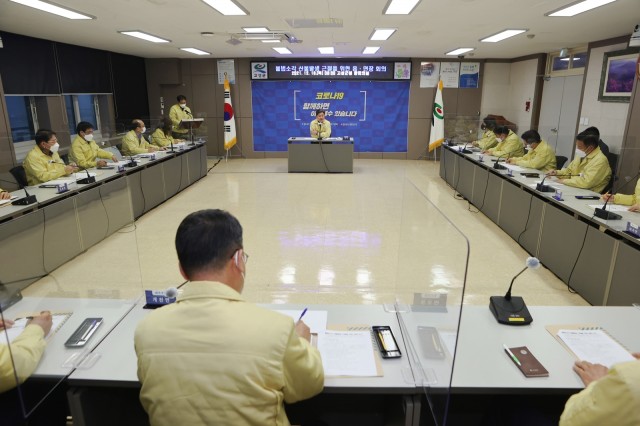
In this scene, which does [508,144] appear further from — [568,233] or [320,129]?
[320,129]

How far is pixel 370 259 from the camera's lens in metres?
4.24

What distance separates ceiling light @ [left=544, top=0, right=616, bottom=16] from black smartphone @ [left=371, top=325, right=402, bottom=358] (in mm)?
4139

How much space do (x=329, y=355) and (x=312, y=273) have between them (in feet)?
7.57

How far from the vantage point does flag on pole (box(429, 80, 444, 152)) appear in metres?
10.1

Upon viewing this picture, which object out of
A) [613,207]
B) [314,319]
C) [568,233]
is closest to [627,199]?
[613,207]

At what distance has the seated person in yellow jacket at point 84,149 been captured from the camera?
18.1ft

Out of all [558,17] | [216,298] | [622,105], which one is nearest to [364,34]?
[558,17]

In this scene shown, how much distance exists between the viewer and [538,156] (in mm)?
5516

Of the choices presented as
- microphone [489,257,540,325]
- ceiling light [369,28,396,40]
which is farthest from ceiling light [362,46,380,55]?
microphone [489,257,540,325]

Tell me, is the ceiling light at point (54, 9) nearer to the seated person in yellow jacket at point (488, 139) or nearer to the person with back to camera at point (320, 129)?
the person with back to camera at point (320, 129)

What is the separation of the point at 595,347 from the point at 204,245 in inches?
61.9

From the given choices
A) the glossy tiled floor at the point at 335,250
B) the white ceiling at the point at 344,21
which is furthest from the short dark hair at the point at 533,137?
the white ceiling at the point at 344,21

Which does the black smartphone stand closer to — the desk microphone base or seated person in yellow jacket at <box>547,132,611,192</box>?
the desk microphone base

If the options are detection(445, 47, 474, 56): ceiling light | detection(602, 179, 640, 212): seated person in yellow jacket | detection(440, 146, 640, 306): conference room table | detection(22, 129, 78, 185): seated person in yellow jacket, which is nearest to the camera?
detection(440, 146, 640, 306): conference room table
